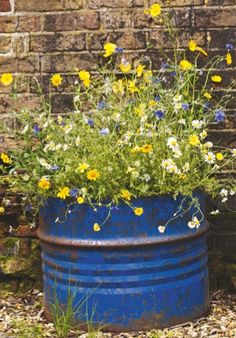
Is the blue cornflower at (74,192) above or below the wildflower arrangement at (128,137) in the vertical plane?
below

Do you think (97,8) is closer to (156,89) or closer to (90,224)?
(156,89)

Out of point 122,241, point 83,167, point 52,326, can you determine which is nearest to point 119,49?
point 83,167

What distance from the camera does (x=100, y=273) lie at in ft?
10.0

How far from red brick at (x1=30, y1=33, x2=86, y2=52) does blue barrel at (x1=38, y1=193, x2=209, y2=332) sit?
0.85 m

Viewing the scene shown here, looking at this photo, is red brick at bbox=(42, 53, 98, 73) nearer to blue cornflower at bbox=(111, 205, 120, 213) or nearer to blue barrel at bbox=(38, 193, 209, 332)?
blue barrel at bbox=(38, 193, 209, 332)

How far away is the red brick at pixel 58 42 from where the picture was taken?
358 cm

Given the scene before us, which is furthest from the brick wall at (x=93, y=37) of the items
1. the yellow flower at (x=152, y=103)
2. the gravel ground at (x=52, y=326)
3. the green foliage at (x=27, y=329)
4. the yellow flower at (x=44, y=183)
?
the green foliage at (x=27, y=329)

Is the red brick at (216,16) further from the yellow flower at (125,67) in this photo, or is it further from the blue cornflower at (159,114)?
the blue cornflower at (159,114)

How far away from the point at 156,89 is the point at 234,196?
25.8 inches

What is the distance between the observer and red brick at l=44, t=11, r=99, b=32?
11.7 feet

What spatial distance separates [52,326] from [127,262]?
1.63 ft

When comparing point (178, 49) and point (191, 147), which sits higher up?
point (178, 49)

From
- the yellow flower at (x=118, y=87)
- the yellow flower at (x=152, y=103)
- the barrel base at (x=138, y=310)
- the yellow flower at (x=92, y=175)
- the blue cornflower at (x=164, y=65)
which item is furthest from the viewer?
the blue cornflower at (x=164, y=65)

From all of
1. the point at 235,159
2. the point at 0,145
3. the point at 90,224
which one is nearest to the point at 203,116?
the point at 235,159
